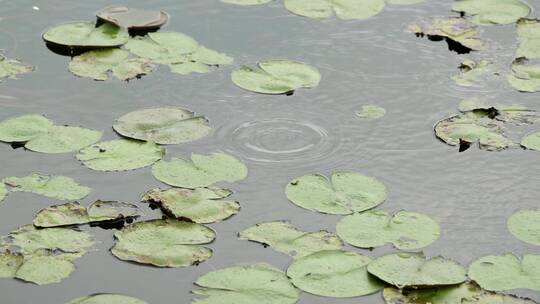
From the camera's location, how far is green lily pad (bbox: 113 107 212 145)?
14.4 ft

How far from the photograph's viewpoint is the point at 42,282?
3.55 m

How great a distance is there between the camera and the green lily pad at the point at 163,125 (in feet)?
14.4

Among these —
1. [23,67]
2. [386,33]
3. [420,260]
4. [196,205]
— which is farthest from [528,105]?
[23,67]

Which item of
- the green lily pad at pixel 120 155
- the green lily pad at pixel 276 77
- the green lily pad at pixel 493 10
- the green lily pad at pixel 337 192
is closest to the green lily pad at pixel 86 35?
the green lily pad at pixel 276 77

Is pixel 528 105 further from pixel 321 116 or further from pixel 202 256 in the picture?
pixel 202 256

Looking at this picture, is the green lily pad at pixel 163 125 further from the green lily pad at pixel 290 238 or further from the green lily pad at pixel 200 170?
the green lily pad at pixel 290 238

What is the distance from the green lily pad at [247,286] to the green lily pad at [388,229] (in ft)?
1.15

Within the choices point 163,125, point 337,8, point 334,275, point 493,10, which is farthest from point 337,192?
point 493,10

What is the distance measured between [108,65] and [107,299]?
5.75 feet

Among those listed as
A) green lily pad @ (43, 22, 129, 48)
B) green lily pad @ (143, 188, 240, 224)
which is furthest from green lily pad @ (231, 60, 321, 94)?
green lily pad @ (143, 188, 240, 224)

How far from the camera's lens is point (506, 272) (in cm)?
363

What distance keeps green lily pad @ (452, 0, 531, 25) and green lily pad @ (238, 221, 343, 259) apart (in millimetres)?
2105

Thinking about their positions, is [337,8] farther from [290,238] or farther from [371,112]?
[290,238]

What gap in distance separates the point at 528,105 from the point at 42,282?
7.68 ft
